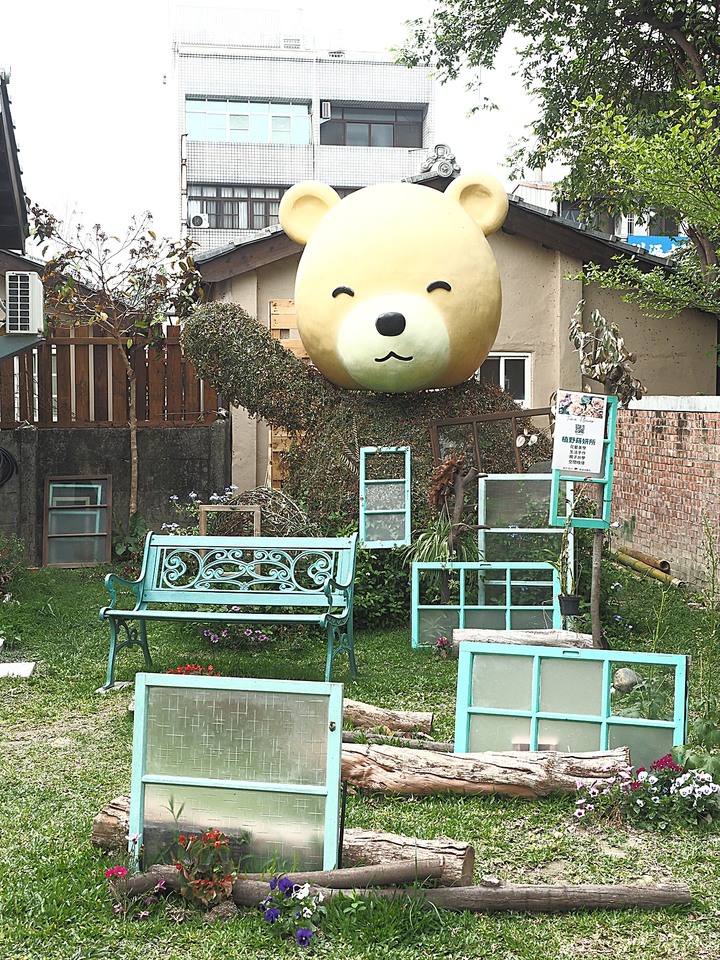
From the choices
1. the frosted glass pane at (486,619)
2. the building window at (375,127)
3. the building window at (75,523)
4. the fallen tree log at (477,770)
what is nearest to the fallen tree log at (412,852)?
the fallen tree log at (477,770)

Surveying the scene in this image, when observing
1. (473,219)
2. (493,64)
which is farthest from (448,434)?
(493,64)

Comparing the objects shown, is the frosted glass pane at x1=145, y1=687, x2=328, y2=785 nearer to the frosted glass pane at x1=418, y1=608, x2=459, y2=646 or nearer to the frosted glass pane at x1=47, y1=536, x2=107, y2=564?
the frosted glass pane at x1=418, y1=608, x2=459, y2=646

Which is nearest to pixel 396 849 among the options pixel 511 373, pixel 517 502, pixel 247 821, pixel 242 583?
pixel 247 821

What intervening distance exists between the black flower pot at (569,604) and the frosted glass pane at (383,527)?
6.02 feet

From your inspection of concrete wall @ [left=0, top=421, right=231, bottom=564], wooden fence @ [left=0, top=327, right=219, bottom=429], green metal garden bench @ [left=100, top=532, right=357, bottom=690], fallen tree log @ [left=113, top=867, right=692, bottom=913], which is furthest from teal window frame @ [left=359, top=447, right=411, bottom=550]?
fallen tree log @ [left=113, top=867, right=692, bottom=913]

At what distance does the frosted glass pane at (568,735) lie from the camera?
4.74m

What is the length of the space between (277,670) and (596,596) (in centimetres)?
214

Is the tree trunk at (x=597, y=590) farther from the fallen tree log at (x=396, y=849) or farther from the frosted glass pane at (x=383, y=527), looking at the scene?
the fallen tree log at (x=396, y=849)

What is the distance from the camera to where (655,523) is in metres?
10.4

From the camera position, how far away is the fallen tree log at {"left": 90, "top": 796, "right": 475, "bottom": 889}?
11.8 ft

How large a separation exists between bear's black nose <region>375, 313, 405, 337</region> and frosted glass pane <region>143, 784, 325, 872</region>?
15.9 ft

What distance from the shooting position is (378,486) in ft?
27.5

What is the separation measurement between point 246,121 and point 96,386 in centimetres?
2933

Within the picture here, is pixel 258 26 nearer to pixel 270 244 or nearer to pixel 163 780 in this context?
pixel 270 244
